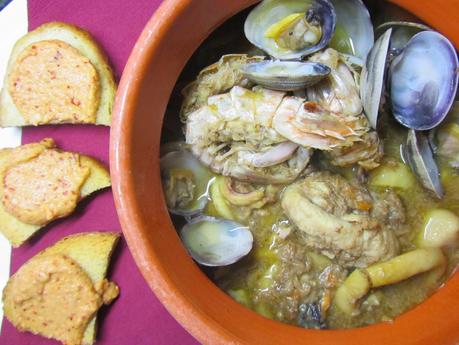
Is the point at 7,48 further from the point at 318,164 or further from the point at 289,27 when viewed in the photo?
the point at 318,164

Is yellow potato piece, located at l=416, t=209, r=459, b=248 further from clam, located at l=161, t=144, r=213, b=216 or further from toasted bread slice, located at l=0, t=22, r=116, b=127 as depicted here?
toasted bread slice, located at l=0, t=22, r=116, b=127

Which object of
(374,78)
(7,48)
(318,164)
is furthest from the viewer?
(7,48)

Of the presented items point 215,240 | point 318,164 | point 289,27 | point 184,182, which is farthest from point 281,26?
point 215,240

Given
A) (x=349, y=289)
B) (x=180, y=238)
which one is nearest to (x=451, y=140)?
(x=349, y=289)

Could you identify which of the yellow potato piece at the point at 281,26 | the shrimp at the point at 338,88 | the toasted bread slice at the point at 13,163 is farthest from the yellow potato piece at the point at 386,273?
the toasted bread slice at the point at 13,163

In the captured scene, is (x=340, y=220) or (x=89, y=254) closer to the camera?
(x=340, y=220)
